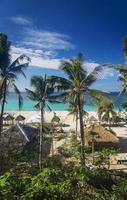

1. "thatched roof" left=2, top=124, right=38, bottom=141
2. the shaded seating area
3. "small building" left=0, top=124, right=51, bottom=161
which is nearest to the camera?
"small building" left=0, top=124, right=51, bottom=161

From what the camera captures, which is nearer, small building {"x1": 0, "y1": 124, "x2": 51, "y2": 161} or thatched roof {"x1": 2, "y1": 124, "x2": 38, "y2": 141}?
small building {"x1": 0, "y1": 124, "x2": 51, "y2": 161}

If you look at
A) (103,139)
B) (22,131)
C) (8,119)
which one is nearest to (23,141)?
(22,131)

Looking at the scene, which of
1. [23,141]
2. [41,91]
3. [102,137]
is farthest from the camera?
[102,137]

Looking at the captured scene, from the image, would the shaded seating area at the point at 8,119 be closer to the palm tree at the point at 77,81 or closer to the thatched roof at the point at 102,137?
the thatched roof at the point at 102,137

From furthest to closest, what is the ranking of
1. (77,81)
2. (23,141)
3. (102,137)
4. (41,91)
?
(102,137) → (23,141) → (41,91) → (77,81)

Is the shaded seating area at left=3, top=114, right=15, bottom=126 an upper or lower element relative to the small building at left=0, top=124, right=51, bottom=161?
upper

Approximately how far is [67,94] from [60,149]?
8.90m

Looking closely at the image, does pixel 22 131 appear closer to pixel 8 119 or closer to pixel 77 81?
pixel 77 81

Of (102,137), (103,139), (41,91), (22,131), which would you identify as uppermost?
(41,91)

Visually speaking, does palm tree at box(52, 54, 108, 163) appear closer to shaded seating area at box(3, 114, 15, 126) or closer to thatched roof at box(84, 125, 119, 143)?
thatched roof at box(84, 125, 119, 143)

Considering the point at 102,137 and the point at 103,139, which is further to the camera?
the point at 102,137

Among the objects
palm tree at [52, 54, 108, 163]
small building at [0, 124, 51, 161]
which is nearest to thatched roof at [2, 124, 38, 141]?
small building at [0, 124, 51, 161]

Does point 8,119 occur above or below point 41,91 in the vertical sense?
below

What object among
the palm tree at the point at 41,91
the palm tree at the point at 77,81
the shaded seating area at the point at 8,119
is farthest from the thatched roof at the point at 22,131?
the shaded seating area at the point at 8,119
